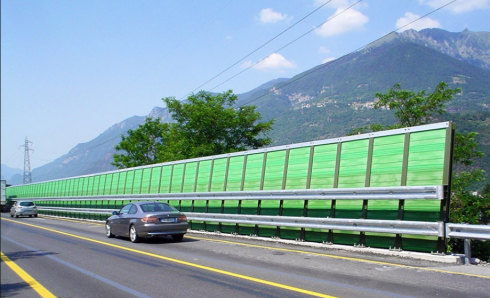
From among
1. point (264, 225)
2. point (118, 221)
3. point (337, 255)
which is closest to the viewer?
point (337, 255)

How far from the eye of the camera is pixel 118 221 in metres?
Answer: 16.4

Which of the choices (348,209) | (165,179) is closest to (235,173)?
(348,209)

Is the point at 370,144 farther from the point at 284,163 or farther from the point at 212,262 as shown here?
the point at 212,262

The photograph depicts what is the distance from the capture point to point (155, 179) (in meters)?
23.7

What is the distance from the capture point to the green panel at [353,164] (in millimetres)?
11367

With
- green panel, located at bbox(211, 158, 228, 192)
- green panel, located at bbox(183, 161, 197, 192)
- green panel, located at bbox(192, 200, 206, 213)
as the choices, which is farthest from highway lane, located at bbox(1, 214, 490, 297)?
green panel, located at bbox(183, 161, 197, 192)

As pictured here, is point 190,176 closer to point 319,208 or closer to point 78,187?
point 319,208

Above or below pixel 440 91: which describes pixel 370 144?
below

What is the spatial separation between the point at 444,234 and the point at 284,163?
655 cm

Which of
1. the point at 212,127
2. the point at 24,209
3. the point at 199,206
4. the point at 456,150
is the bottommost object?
the point at 24,209

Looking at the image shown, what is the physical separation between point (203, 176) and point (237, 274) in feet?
36.5

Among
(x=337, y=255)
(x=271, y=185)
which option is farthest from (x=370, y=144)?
(x=271, y=185)

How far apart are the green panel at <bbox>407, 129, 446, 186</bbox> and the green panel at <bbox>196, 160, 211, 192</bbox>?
10067 millimetres

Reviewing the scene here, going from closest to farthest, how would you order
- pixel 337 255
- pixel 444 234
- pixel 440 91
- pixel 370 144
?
1. pixel 444 234
2. pixel 337 255
3. pixel 370 144
4. pixel 440 91
